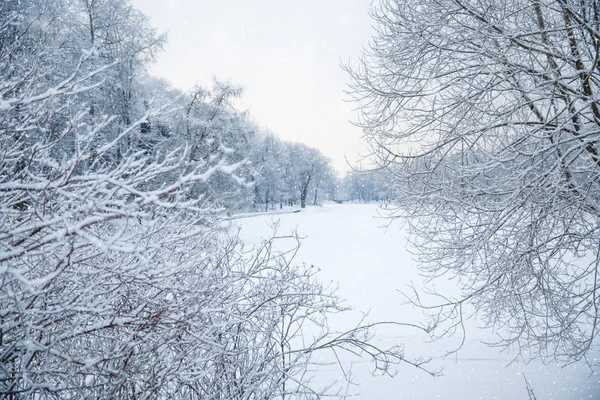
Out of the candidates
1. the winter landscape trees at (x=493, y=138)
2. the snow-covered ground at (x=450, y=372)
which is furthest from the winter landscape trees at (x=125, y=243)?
the winter landscape trees at (x=493, y=138)

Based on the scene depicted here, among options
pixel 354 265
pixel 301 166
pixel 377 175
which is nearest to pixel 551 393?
pixel 377 175

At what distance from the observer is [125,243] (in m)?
1.31

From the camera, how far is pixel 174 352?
92.5 inches

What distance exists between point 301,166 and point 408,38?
5953 centimetres

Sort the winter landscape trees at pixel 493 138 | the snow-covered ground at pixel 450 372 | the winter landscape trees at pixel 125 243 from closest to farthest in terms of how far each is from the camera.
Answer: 1. the winter landscape trees at pixel 125 243
2. the winter landscape trees at pixel 493 138
3. the snow-covered ground at pixel 450 372

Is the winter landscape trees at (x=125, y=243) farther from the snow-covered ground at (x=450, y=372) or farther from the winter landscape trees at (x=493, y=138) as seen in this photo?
the winter landscape trees at (x=493, y=138)

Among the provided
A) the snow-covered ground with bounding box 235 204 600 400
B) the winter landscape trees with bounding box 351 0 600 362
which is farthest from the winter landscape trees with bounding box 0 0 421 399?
the winter landscape trees with bounding box 351 0 600 362

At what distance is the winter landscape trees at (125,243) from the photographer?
1343 mm

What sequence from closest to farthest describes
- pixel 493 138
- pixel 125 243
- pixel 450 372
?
pixel 125 243 → pixel 493 138 → pixel 450 372

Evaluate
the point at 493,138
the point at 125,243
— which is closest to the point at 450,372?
the point at 493,138

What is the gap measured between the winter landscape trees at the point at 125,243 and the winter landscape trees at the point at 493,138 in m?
1.86

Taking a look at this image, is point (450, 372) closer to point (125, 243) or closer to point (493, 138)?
point (493, 138)

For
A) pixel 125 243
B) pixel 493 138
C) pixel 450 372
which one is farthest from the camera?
pixel 450 372

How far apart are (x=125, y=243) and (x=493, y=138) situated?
4.43 meters
